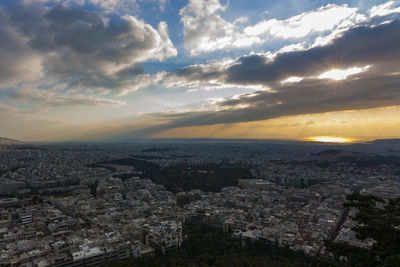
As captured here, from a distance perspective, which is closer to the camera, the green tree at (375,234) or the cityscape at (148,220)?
the green tree at (375,234)

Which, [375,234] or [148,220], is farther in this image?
[148,220]

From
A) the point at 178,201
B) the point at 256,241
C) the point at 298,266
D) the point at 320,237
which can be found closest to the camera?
the point at 298,266

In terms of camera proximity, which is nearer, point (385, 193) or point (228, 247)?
point (228, 247)

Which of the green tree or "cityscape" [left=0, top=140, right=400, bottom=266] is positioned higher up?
the green tree

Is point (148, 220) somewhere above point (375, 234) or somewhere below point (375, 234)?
below

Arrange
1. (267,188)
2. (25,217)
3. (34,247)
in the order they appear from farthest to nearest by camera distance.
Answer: (267,188) → (25,217) → (34,247)

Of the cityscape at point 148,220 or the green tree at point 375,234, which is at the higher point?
the green tree at point 375,234

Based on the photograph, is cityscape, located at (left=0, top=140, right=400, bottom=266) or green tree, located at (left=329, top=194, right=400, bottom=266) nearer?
green tree, located at (left=329, top=194, right=400, bottom=266)

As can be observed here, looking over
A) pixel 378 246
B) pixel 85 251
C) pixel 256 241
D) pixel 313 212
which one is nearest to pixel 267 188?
pixel 313 212

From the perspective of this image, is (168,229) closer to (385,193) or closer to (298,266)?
(298,266)

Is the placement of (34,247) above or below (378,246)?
below
